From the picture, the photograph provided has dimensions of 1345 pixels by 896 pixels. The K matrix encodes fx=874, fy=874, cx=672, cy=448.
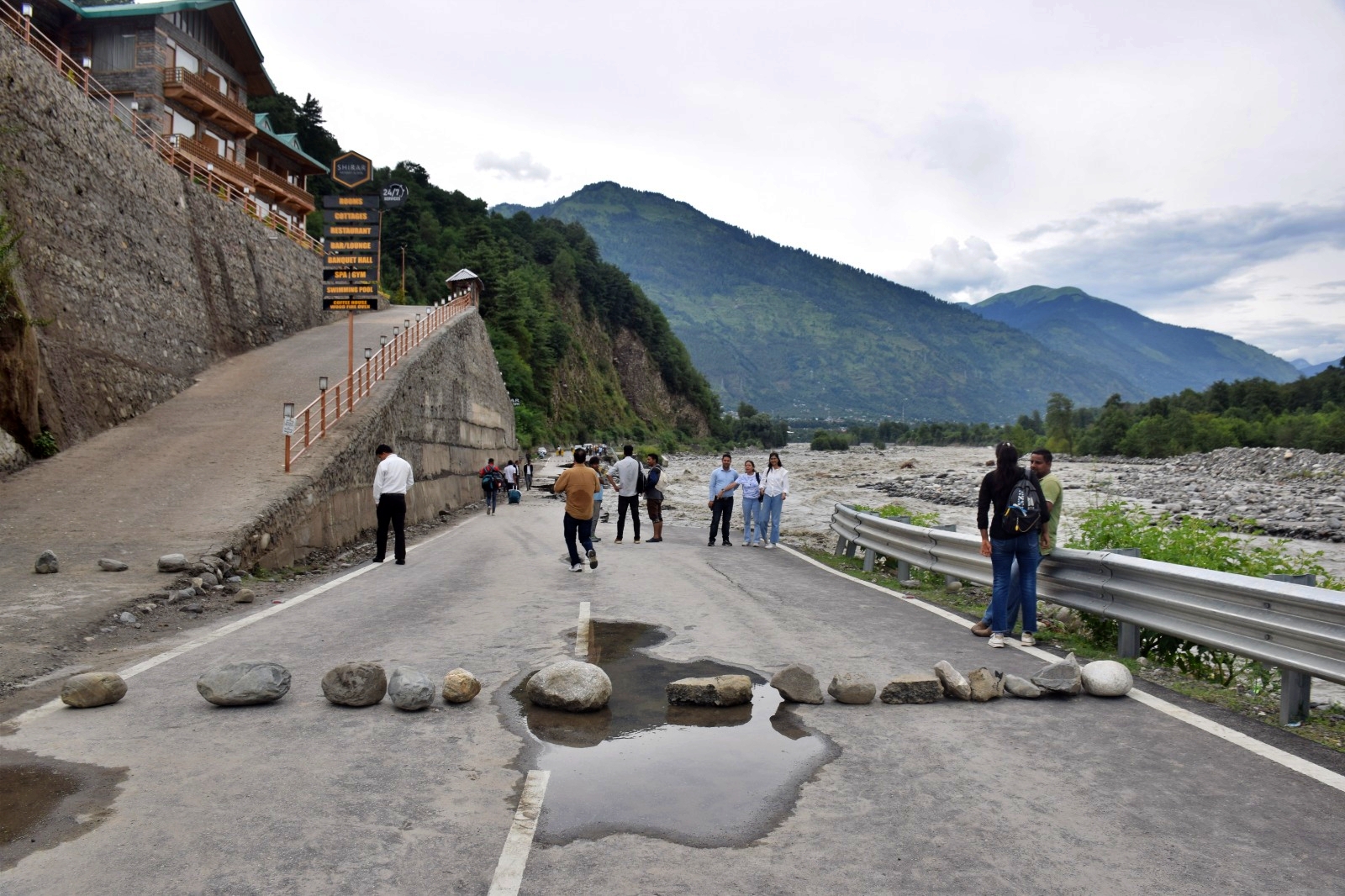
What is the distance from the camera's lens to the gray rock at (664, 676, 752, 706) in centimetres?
580

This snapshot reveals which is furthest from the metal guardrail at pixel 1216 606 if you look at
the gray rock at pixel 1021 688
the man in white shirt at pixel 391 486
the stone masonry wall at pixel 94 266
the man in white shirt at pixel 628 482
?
the stone masonry wall at pixel 94 266

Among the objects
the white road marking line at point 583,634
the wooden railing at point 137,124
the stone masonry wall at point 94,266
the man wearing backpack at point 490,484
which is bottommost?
the man wearing backpack at point 490,484

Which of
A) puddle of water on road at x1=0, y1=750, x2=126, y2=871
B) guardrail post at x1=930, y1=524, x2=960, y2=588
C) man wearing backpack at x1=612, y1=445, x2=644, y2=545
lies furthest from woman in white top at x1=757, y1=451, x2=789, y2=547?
puddle of water on road at x1=0, y1=750, x2=126, y2=871

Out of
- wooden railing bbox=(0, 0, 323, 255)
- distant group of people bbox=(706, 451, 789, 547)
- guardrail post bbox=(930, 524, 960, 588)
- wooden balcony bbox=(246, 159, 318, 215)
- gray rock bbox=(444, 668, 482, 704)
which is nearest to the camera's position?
gray rock bbox=(444, 668, 482, 704)

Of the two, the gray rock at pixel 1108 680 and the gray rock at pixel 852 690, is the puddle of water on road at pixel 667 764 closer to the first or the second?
the gray rock at pixel 852 690

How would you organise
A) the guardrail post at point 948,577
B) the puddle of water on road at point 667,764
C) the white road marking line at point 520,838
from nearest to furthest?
1. the white road marking line at point 520,838
2. the puddle of water on road at point 667,764
3. the guardrail post at point 948,577

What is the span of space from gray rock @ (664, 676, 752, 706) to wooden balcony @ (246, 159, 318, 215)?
45899 mm

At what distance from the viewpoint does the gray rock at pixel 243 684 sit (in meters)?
5.64

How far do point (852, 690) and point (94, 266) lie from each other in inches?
790

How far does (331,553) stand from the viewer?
15773 mm

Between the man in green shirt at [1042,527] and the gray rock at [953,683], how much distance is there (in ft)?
7.49

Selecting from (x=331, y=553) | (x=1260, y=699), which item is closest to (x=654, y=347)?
(x=331, y=553)

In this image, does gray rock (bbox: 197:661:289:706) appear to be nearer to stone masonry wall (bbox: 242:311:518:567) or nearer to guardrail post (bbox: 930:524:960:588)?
stone masonry wall (bbox: 242:311:518:567)

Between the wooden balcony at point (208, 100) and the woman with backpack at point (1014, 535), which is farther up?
the wooden balcony at point (208, 100)
